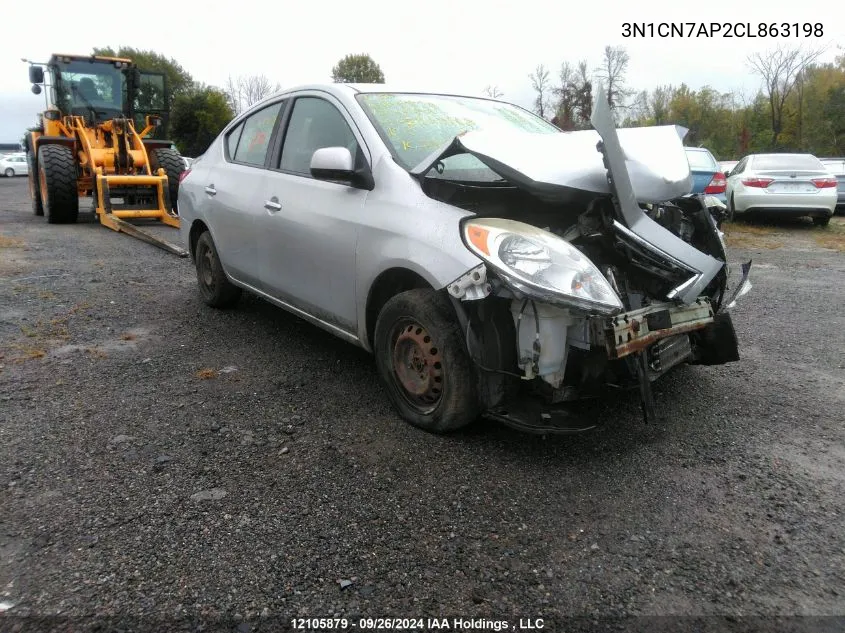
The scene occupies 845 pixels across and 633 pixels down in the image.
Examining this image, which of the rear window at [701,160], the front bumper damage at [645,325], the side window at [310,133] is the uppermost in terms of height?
the rear window at [701,160]

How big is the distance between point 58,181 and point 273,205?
351 inches

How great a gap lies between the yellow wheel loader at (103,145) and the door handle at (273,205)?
276 inches

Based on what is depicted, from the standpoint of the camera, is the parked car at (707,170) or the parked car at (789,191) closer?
the parked car at (707,170)

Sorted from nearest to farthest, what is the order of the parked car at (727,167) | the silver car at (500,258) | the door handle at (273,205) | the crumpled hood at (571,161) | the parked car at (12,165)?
1. the silver car at (500,258)
2. the crumpled hood at (571,161)
3. the door handle at (273,205)
4. the parked car at (727,167)
5. the parked car at (12,165)

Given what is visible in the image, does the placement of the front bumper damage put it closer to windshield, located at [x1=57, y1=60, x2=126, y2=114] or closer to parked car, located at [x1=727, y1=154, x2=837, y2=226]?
parked car, located at [x1=727, y1=154, x2=837, y2=226]

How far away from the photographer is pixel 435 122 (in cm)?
383

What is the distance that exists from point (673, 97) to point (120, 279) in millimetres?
56793

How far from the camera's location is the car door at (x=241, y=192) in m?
4.46

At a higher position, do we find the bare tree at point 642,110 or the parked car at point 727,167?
the bare tree at point 642,110

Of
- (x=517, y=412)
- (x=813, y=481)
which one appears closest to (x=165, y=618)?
(x=517, y=412)

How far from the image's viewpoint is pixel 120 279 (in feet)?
22.2

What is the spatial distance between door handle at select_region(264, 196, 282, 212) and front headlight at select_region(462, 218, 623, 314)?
5.32 ft

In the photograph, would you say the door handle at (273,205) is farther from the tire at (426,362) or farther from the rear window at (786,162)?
the rear window at (786,162)

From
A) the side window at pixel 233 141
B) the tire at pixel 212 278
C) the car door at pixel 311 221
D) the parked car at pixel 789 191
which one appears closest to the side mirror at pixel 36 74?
the tire at pixel 212 278
